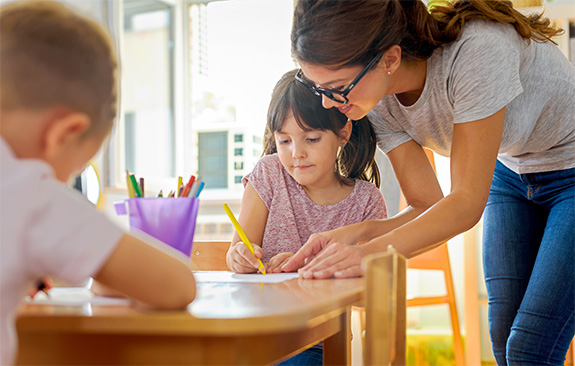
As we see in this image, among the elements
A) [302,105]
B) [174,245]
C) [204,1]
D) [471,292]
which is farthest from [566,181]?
[204,1]

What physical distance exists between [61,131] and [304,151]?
90 cm

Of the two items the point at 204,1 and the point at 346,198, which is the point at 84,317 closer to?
the point at 346,198

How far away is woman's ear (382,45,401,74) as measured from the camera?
1189 mm

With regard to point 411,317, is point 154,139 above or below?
above

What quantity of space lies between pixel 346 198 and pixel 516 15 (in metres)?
0.57

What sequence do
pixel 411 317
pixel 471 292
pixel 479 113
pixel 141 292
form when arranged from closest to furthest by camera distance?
pixel 141 292 < pixel 479 113 < pixel 471 292 < pixel 411 317

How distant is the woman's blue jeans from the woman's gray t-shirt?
6 cm

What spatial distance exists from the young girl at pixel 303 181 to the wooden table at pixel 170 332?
30.1 inches

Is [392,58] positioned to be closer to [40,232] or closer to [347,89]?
[347,89]

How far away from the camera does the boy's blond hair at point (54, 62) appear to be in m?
0.53

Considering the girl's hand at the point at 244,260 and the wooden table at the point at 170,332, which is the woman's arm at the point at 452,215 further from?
the wooden table at the point at 170,332

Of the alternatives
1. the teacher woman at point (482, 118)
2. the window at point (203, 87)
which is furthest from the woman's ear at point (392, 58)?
the window at point (203, 87)

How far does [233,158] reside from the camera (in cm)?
366

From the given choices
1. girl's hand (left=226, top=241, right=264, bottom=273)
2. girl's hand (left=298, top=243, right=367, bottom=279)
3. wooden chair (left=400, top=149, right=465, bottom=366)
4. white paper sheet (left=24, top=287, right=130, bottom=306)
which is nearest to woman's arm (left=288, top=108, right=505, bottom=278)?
girl's hand (left=298, top=243, right=367, bottom=279)
